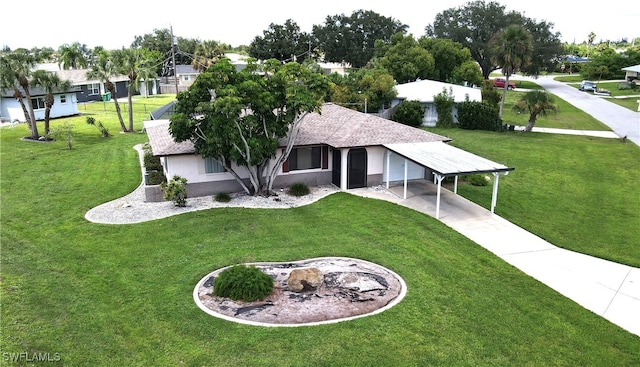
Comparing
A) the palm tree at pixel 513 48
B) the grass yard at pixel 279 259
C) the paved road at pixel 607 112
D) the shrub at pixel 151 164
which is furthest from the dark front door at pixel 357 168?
the paved road at pixel 607 112

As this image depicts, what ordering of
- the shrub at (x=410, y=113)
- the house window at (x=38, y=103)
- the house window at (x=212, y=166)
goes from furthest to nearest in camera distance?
the house window at (x=38, y=103)
the shrub at (x=410, y=113)
the house window at (x=212, y=166)

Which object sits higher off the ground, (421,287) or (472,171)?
(472,171)

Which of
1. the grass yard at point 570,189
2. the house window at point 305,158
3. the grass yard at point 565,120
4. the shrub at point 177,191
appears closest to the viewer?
the grass yard at point 570,189

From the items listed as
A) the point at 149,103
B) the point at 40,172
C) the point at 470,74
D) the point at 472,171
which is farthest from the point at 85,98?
the point at 472,171

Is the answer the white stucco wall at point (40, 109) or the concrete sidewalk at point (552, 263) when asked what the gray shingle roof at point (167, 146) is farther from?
the white stucco wall at point (40, 109)

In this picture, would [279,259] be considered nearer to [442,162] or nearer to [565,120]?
[442,162]

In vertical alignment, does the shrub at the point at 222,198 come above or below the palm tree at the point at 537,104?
below

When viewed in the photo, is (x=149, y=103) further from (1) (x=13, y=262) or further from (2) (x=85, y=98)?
(1) (x=13, y=262)
